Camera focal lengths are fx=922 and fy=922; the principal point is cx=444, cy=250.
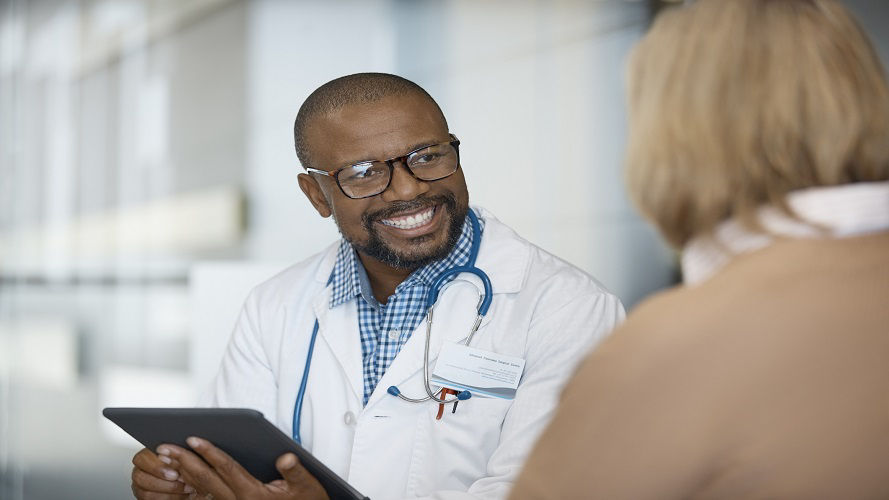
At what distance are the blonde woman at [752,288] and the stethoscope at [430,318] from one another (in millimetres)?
787

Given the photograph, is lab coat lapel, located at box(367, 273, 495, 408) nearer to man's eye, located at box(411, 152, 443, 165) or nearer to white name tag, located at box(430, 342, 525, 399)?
white name tag, located at box(430, 342, 525, 399)

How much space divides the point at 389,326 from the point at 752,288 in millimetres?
1105

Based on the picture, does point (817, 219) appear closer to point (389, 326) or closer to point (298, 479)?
point (298, 479)

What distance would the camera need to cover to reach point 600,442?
87cm

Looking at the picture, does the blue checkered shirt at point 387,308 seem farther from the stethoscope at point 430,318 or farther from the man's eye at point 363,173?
the man's eye at point 363,173

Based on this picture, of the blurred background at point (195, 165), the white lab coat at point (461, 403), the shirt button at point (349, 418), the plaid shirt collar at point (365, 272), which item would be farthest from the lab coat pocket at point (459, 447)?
the blurred background at point (195, 165)

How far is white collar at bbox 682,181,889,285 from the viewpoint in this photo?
2.91 ft

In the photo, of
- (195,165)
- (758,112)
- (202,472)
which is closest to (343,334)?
(202,472)

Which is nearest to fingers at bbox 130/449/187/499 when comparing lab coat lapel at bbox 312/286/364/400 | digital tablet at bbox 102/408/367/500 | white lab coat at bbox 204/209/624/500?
digital tablet at bbox 102/408/367/500

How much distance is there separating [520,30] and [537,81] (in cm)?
20

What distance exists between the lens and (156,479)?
1.75 m

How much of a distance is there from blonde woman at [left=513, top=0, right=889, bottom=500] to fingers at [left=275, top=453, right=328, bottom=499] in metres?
0.68

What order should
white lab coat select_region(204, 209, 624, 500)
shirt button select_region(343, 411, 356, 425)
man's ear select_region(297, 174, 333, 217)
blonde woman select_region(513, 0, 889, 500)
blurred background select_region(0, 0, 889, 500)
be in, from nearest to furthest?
blonde woman select_region(513, 0, 889, 500) → white lab coat select_region(204, 209, 624, 500) → shirt button select_region(343, 411, 356, 425) → man's ear select_region(297, 174, 333, 217) → blurred background select_region(0, 0, 889, 500)

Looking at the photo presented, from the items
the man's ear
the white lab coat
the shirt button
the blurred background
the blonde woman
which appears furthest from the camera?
the blurred background
